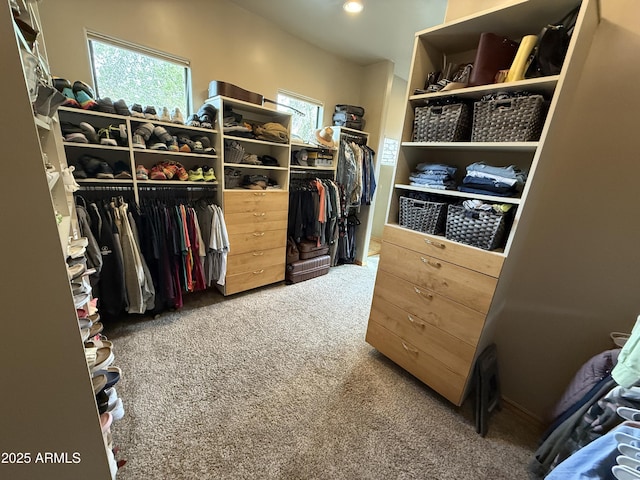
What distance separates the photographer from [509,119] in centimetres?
124

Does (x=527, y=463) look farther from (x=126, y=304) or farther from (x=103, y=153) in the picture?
(x=103, y=153)

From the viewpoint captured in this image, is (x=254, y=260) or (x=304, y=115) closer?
(x=254, y=260)

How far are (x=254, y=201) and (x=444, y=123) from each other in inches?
70.9

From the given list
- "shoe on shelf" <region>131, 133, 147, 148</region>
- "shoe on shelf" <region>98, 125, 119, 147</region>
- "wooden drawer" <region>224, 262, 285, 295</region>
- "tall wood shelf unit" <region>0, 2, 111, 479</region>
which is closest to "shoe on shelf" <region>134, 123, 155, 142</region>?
"shoe on shelf" <region>131, 133, 147, 148</region>

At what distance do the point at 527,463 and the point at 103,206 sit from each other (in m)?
3.13

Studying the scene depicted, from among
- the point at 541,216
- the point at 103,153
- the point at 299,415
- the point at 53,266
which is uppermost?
the point at 103,153

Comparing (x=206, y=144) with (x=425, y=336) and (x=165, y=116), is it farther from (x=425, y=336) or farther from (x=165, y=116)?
(x=425, y=336)

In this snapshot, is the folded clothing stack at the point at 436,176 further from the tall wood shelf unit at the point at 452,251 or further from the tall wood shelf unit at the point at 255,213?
the tall wood shelf unit at the point at 255,213

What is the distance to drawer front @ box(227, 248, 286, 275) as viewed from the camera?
2602mm

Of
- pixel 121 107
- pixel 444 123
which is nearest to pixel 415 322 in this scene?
pixel 444 123

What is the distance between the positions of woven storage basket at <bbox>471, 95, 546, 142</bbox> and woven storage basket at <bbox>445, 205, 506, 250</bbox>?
0.38m

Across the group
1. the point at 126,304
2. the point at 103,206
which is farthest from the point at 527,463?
the point at 103,206

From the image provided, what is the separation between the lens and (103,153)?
209 centimetres

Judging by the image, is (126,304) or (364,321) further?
(364,321)
